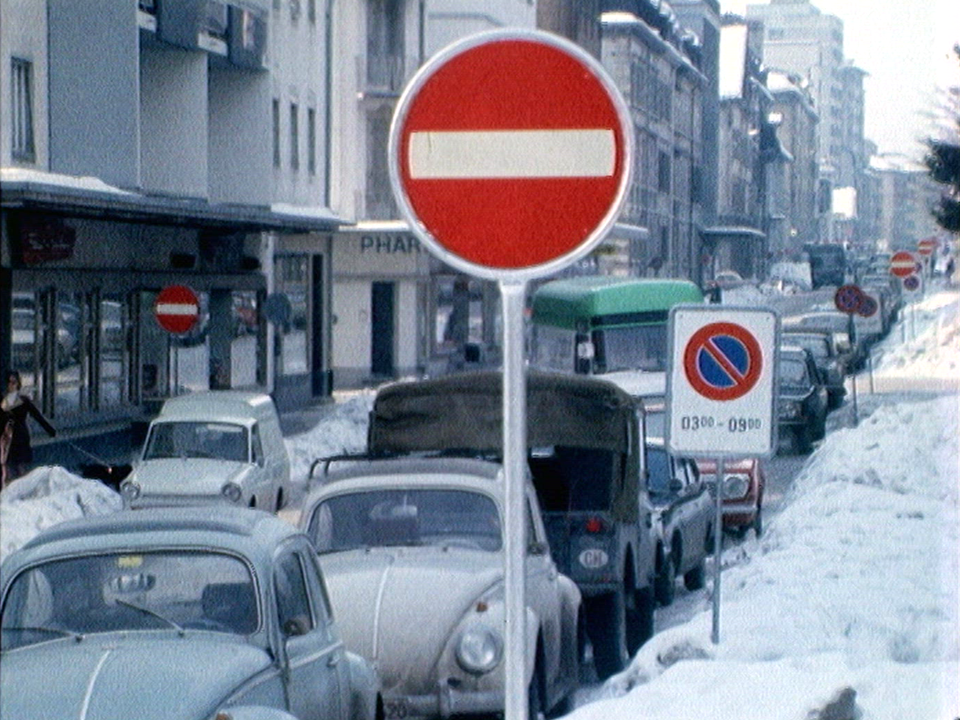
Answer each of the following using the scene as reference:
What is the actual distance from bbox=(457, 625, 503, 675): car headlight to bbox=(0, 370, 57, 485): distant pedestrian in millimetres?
13861

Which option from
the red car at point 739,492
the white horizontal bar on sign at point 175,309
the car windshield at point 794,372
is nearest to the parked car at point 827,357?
the car windshield at point 794,372

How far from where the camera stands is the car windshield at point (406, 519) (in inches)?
443

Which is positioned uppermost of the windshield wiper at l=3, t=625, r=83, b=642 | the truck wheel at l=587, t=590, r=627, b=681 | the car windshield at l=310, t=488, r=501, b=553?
the windshield wiper at l=3, t=625, r=83, b=642

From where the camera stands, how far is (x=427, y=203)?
4.35 meters

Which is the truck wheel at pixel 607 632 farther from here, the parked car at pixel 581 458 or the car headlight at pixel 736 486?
the car headlight at pixel 736 486

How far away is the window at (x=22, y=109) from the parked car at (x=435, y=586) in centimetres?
1631

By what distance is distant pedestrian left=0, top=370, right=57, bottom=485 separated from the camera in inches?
907

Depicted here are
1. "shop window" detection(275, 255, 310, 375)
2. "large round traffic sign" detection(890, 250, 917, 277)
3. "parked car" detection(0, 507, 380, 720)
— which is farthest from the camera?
"large round traffic sign" detection(890, 250, 917, 277)

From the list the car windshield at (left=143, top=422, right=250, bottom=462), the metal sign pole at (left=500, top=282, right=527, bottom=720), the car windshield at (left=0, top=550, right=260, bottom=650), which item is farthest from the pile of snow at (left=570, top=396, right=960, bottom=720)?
the car windshield at (left=143, top=422, right=250, bottom=462)

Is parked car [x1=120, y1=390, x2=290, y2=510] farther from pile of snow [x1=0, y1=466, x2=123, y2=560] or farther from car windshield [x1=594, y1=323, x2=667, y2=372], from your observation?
car windshield [x1=594, y1=323, x2=667, y2=372]

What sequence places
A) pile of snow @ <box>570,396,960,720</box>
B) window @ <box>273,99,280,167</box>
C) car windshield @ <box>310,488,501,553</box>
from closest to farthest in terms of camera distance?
pile of snow @ <box>570,396,960,720</box> → car windshield @ <box>310,488,501,553</box> → window @ <box>273,99,280,167</box>

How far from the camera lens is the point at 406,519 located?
1142 centimetres

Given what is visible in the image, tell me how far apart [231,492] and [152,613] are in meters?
15.5

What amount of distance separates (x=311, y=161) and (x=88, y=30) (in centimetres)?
1571
